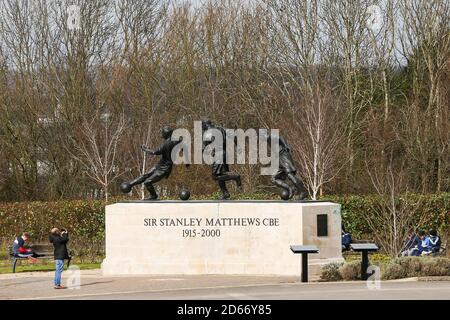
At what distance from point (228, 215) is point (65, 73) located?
2505 centimetres

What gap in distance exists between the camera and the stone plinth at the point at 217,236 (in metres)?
28.0

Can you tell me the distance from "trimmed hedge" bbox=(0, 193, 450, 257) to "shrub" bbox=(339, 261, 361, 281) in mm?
12504

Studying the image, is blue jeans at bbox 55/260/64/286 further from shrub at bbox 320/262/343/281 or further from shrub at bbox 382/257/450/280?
shrub at bbox 382/257/450/280

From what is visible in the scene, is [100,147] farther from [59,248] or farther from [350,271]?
[350,271]

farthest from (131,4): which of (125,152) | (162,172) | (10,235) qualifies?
(162,172)

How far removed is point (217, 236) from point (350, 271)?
3.85m

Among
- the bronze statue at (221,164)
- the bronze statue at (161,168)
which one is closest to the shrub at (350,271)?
the bronze statue at (221,164)

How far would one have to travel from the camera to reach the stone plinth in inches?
1101

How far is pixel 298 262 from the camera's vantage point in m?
27.7

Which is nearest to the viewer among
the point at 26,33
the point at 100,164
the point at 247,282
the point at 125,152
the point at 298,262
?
the point at 247,282

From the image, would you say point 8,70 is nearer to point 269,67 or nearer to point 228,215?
point 269,67

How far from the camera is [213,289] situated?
24.2 metres

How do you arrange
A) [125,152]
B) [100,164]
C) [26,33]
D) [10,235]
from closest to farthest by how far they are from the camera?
1. [10,235]
2. [100,164]
3. [125,152]
4. [26,33]

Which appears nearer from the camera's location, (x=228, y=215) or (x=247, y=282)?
(x=247, y=282)
